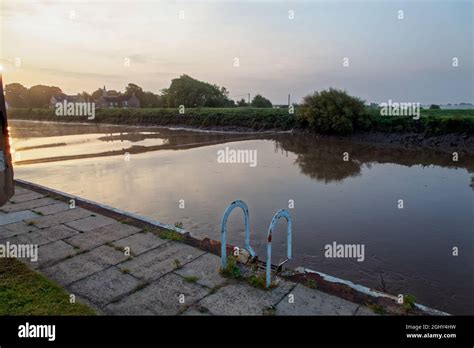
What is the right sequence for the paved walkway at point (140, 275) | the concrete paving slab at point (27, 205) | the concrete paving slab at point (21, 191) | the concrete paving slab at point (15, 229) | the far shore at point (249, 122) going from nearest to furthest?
1. the paved walkway at point (140, 275)
2. the concrete paving slab at point (15, 229)
3. the concrete paving slab at point (27, 205)
4. the concrete paving slab at point (21, 191)
5. the far shore at point (249, 122)

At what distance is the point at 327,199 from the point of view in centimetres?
840

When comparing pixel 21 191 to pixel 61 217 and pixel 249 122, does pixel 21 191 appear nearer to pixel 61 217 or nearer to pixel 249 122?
pixel 61 217

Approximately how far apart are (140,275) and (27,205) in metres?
4.43

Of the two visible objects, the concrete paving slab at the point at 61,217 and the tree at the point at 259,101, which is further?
the tree at the point at 259,101

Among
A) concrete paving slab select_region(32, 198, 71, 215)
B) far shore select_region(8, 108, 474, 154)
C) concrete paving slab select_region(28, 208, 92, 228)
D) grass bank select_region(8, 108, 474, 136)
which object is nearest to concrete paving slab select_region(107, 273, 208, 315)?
concrete paving slab select_region(28, 208, 92, 228)

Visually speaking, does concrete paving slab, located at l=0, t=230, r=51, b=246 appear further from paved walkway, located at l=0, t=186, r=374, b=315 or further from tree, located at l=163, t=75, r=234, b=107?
tree, located at l=163, t=75, r=234, b=107

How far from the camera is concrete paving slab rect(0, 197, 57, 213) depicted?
6688 millimetres

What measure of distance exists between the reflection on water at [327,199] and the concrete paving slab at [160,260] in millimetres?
1098

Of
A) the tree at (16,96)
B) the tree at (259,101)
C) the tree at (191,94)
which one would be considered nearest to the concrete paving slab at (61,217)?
the tree at (191,94)

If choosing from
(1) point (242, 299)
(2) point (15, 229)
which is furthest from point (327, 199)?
(2) point (15, 229)

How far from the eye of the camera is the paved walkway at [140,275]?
11.4 feet

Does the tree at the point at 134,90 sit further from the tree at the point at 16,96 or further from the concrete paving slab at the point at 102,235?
the concrete paving slab at the point at 102,235

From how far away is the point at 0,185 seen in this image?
319 cm
